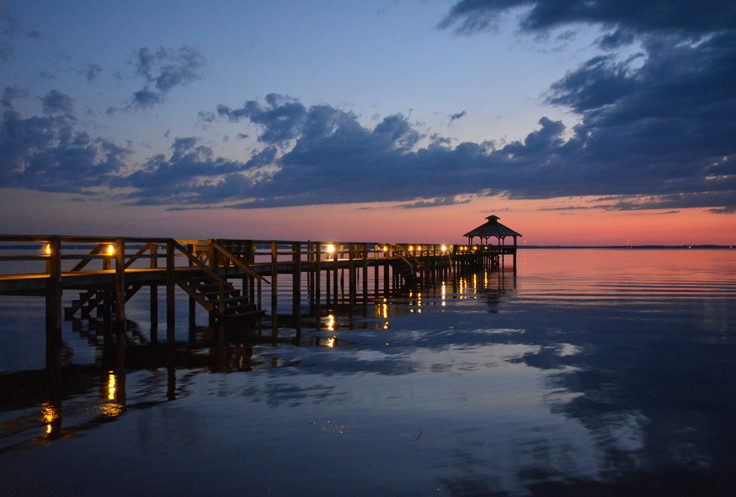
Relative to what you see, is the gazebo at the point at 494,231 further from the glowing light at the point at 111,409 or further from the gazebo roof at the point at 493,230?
the glowing light at the point at 111,409

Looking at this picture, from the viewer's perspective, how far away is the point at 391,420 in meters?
7.60

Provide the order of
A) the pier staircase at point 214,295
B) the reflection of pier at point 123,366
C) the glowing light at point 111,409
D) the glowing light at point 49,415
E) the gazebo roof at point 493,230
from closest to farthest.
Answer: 1. the glowing light at point 49,415
2. the reflection of pier at point 123,366
3. the glowing light at point 111,409
4. the pier staircase at point 214,295
5. the gazebo roof at point 493,230

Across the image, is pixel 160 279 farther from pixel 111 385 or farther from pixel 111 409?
pixel 111 409

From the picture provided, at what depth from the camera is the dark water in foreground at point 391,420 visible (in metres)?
5.69

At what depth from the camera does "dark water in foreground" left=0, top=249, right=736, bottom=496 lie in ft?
18.7

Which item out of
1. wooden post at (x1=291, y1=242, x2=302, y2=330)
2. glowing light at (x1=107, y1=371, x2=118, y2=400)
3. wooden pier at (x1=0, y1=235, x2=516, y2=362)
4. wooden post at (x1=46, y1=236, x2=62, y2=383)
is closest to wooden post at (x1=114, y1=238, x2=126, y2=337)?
wooden pier at (x1=0, y1=235, x2=516, y2=362)

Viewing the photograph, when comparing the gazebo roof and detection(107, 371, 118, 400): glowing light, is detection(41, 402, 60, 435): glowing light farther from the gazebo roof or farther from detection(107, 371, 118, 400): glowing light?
the gazebo roof

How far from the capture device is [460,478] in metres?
5.72

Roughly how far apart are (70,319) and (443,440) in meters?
17.3

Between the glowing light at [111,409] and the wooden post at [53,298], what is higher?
the wooden post at [53,298]

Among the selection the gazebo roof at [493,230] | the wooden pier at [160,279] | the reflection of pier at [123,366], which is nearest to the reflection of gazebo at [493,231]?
the gazebo roof at [493,230]

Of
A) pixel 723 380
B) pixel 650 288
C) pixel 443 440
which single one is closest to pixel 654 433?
pixel 443 440

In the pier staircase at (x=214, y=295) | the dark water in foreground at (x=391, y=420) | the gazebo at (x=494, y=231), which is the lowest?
the dark water in foreground at (x=391, y=420)

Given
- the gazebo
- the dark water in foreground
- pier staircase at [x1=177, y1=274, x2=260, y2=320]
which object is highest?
the gazebo
